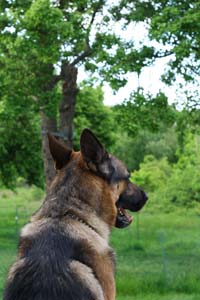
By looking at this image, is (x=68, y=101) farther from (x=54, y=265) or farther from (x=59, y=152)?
(x=54, y=265)

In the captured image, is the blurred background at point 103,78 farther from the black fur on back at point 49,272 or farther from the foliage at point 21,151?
the black fur on back at point 49,272

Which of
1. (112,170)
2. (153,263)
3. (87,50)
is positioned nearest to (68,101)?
(87,50)

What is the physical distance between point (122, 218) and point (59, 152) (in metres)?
0.75

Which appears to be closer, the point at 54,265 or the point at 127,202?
the point at 54,265

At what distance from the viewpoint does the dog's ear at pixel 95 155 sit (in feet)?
14.7

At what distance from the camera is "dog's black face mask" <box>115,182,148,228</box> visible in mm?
5137

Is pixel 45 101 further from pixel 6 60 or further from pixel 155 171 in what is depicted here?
pixel 155 171

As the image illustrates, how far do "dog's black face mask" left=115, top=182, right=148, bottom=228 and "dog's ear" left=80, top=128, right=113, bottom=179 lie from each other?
1.34 feet

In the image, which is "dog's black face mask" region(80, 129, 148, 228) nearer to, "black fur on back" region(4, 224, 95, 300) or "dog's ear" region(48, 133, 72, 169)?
"dog's ear" region(48, 133, 72, 169)

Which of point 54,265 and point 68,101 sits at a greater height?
point 54,265

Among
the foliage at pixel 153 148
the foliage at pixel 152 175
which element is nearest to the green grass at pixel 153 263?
the foliage at pixel 152 175

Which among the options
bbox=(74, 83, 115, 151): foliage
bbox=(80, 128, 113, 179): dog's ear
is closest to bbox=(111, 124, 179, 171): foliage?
bbox=(74, 83, 115, 151): foliage

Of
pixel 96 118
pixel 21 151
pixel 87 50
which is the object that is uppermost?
pixel 87 50

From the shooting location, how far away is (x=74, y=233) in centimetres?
437
